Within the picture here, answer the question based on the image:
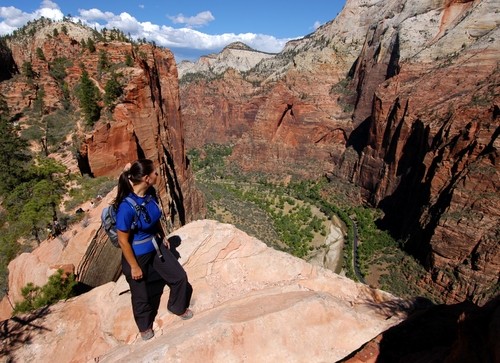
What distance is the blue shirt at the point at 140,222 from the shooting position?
16.3 feet

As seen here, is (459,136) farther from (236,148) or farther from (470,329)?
(236,148)

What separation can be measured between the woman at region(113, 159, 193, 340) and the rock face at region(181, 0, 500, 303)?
31.8 metres

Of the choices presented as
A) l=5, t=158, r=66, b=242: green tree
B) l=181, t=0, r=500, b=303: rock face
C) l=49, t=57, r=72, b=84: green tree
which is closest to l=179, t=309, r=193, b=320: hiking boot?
l=5, t=158, r=66, b=242: green tree

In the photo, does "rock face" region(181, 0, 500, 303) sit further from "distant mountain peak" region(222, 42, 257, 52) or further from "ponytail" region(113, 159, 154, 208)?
"distant mountain peak" region(222, 42, 257, 52)

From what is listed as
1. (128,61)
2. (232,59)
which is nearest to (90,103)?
(128,61)

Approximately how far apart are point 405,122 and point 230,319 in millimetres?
48379

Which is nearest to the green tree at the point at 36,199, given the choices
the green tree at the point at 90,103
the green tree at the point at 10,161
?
the green tree at the point at 10,161

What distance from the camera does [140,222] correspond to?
520cm

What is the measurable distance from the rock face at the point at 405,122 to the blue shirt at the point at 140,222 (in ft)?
107

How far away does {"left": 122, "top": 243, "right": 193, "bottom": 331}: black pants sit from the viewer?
18.3ft

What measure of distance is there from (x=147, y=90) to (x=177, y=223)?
1146 cm

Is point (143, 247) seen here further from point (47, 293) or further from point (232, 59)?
point (232, 59)

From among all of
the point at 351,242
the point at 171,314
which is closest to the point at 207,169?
the point at 351,242

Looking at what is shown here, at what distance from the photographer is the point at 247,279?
7.34 metres
